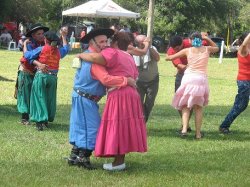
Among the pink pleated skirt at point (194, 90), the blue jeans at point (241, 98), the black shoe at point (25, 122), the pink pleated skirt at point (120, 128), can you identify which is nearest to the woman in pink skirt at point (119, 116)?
the pink pleated skirt at point (120, 128)

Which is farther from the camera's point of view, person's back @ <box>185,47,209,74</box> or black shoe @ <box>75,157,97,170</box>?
person's back @ <box>185,47,209,74</box>

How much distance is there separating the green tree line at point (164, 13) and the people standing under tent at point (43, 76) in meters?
33.6

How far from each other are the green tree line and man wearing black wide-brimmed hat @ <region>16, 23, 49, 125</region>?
3300 centimetres

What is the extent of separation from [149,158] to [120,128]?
133cm

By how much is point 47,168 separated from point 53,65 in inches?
127

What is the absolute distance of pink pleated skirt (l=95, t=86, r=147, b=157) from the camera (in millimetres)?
6832

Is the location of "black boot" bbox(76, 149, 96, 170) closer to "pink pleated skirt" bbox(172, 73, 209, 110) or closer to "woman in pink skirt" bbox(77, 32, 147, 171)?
"woman in pink skirt" bbox(77, 32, 147, 171)

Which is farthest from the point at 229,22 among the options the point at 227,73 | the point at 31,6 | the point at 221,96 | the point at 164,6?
the point at 221,96

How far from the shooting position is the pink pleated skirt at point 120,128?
6832 millimetres

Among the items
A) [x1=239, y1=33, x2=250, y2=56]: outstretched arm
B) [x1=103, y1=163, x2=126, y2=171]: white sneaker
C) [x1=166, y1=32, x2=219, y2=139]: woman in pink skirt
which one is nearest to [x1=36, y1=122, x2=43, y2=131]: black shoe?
[x1=166, y1=32, x2=219, y2=139]: woman in pink skirt

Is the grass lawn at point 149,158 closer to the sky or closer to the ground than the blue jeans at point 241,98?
closer to the ground

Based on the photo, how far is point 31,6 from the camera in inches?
1734

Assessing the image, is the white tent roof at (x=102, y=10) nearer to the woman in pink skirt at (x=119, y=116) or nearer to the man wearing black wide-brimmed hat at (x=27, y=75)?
the man wearing black wide-brimmed hat at (x=27, y=75)

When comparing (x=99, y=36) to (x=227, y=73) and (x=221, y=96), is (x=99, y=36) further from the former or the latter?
(x=227, y=73)
